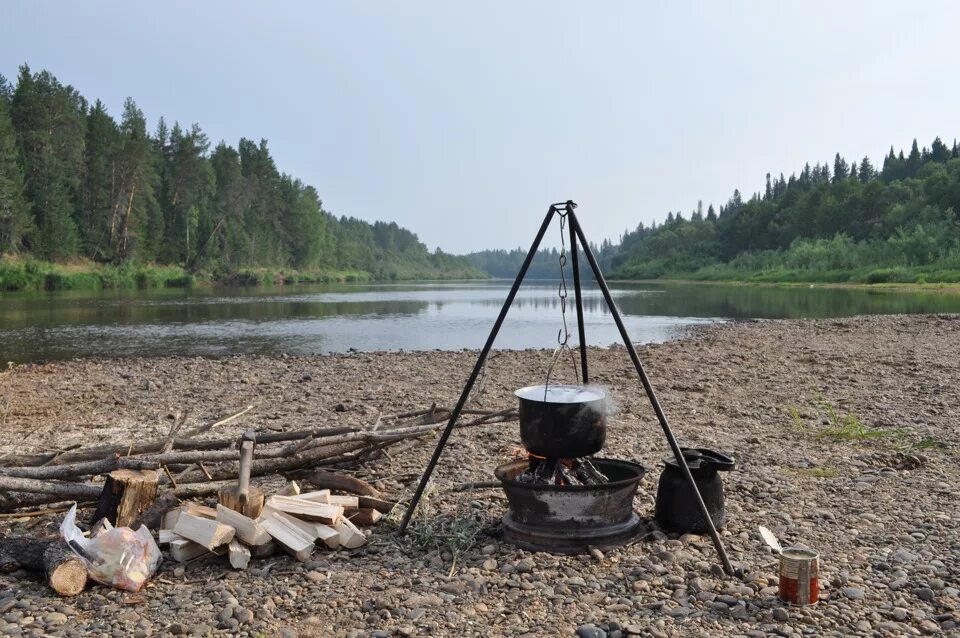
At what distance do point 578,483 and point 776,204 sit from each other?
14498cm

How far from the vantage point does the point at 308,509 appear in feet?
18.8

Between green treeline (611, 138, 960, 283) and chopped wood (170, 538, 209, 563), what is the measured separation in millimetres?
70805

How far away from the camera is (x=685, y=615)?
4570 mm

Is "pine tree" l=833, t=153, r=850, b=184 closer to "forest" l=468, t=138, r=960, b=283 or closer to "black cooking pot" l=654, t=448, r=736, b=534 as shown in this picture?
"forest" l=468, t=138, r=960, b=283

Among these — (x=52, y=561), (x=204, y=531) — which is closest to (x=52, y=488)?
(x=52, y=561)

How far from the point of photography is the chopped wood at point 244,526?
17.8 feet

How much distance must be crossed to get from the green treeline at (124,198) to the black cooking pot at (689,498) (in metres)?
71.2

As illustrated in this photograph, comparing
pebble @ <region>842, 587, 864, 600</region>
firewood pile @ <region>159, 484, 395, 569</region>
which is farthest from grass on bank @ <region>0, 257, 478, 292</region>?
pebble @ <region>842, 587, 864, 600</region>

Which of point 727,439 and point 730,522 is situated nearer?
point 730,522

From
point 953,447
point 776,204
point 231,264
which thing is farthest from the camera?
point 776,204

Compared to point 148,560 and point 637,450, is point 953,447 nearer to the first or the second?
point 637,450

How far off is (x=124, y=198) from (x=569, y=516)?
92.4m

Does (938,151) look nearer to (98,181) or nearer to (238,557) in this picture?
(98,181)

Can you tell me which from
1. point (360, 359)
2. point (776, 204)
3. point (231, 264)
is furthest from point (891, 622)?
point (776, 204)
